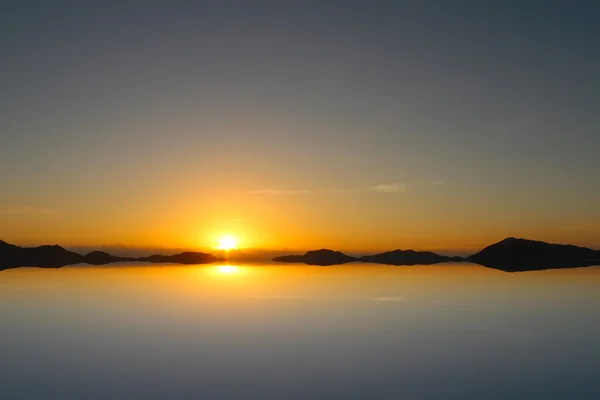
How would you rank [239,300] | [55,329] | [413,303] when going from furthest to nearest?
1. [239,300]
2. [413,303]
3. [55,329]

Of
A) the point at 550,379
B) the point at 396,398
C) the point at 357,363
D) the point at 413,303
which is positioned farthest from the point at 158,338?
the point at 413,303

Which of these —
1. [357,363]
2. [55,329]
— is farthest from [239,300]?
[357,363]

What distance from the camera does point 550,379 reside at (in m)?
21.3

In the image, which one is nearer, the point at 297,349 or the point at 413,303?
the point at 297,349

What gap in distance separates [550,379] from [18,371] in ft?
70.7

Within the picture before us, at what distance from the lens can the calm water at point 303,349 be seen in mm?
20219

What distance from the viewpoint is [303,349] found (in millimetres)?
27078

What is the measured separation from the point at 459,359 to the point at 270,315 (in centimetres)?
1732

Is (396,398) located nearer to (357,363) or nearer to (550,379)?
(357,363)

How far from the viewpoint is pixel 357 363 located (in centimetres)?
2405

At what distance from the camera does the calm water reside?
20219 millimetres

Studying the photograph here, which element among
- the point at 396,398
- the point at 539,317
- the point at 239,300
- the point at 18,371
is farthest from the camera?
the point at 239,300

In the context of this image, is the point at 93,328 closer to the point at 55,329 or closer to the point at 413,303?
the point at 55,329

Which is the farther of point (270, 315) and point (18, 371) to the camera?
point (270, 315)
